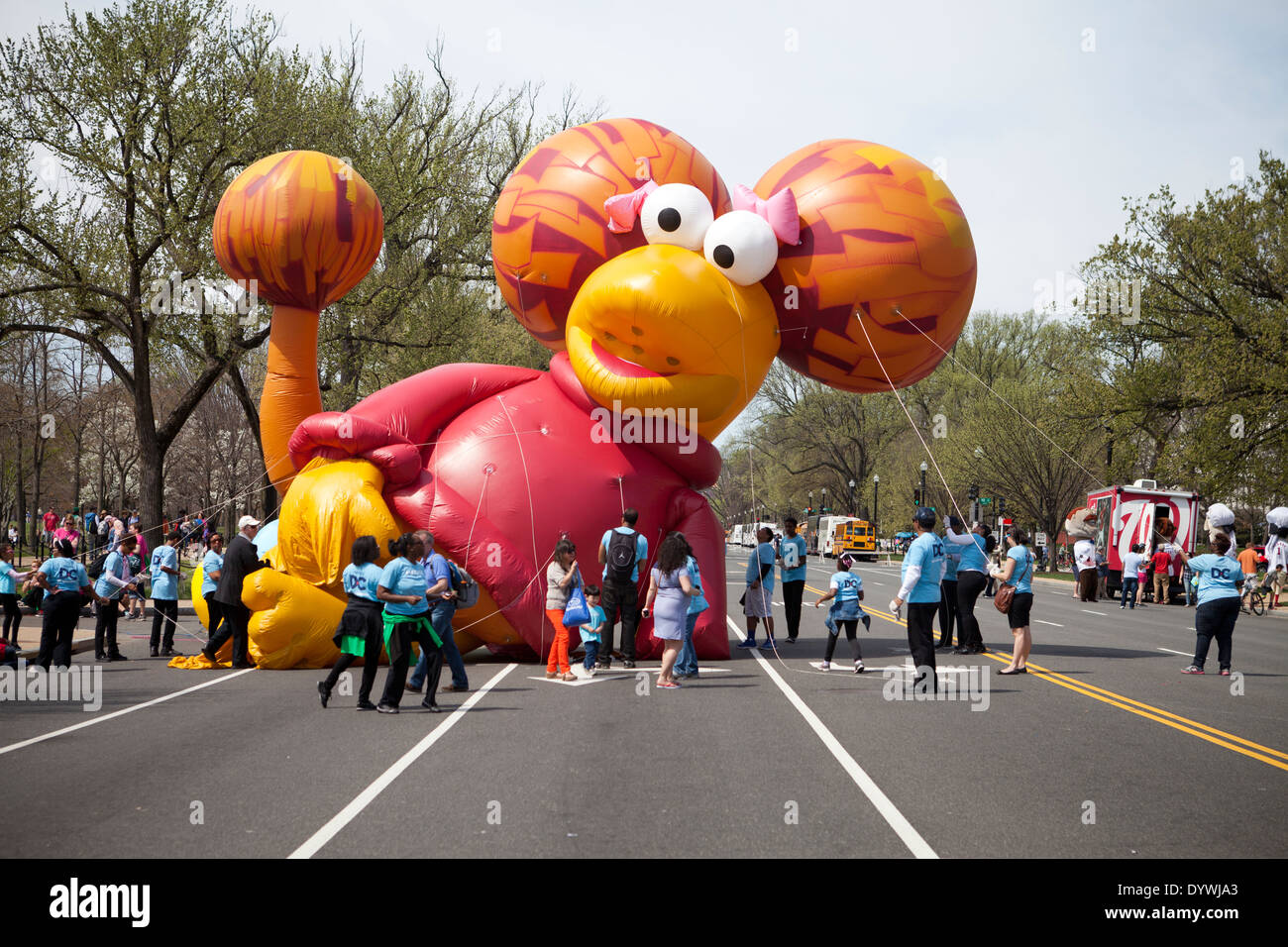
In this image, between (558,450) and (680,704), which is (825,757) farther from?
(558,450)

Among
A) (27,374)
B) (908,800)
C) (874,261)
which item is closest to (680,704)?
(908,800)

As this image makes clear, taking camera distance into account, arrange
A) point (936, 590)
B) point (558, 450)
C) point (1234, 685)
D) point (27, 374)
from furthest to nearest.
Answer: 1. point (27, 374)
2. point (558, 450)
3. point (1234, 685)
4. point (936, 590)

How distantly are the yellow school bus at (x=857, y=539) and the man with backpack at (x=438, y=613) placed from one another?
51956 millimetres

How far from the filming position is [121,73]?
21891mm

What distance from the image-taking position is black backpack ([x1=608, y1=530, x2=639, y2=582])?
40.8 ft

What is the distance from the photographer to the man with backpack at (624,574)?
491 inches

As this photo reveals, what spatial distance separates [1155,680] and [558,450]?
23.8 feet

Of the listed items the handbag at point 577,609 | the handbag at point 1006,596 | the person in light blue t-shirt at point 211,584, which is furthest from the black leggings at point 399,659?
the handbag at point 1006,596

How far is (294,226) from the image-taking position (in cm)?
1338

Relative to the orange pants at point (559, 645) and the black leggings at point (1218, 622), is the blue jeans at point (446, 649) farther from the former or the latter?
the black leggings at point (1218, 622)

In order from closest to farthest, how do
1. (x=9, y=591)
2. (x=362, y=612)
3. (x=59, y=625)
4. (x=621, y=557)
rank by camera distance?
(x=362, y=612)
(x=59, y=625)
(x=621, y=557)
(x=9, y=591)

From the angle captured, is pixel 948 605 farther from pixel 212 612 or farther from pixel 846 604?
pixel 212 612

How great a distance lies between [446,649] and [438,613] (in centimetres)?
41

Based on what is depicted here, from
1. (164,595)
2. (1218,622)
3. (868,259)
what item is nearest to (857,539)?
(1218,622)
